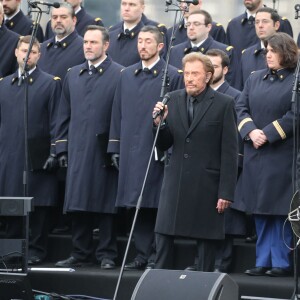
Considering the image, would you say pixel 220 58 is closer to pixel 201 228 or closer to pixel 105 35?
pixel 105 35

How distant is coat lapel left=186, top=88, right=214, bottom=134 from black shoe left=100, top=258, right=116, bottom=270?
5.83 feet

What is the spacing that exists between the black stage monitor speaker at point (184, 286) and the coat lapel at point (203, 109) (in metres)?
1.76

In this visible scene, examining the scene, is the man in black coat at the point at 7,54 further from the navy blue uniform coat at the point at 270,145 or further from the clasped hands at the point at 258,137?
the clasped hands at the point at 258,137

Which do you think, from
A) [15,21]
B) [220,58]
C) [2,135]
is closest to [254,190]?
[220,58]

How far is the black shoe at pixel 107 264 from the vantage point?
9562 mm

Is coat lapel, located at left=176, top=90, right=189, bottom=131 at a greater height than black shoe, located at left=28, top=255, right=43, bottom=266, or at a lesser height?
greater

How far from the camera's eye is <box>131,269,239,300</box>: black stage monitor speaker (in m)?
6.71

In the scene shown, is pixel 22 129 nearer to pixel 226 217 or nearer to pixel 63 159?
pixel 63 159

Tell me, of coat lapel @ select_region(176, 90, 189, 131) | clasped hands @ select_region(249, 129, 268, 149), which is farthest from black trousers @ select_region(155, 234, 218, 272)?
clasped hands @ select_region(249, 129, 268, 149)

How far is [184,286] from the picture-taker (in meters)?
6.79

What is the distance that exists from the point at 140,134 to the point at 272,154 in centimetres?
126

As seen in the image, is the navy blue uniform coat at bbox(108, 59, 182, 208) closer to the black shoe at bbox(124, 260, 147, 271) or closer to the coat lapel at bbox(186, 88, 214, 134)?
the black shoe at bbox(124, 260, 147, 271)

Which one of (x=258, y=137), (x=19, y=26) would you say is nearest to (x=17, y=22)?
(x=19, y=26)

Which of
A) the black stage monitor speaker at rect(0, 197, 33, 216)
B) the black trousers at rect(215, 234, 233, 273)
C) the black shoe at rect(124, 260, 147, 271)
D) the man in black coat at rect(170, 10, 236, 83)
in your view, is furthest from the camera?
the man in black coat at rect(170, 10, 236, 83)
